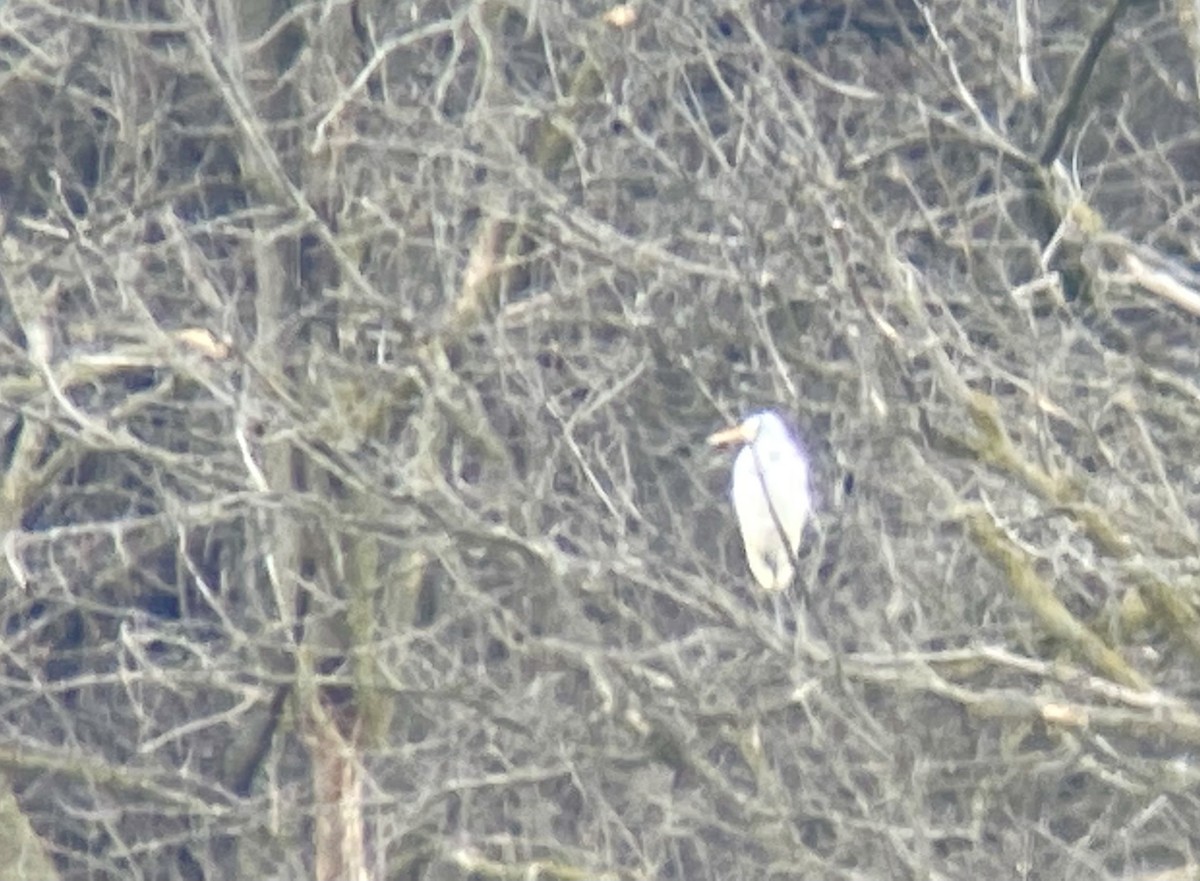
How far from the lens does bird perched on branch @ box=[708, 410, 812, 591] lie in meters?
8.30

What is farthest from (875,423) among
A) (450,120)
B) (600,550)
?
(450,120)

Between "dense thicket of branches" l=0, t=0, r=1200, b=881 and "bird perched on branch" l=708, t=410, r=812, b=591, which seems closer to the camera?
"dense thicket of branches" l=0, t=0, r=1200, b=881

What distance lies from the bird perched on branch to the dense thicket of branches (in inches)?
5.5

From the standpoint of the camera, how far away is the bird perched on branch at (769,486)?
8.30m

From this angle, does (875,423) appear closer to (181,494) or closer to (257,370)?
(257,370)

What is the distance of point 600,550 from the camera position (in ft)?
19.9

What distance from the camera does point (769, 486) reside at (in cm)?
828

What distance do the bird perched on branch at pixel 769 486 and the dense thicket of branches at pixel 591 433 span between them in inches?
5.5

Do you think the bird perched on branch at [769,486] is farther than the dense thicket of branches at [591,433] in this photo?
Yes

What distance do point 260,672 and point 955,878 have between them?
5.96 ft

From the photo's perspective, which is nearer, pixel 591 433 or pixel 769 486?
pixel 769 486

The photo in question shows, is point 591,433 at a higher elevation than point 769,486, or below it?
below

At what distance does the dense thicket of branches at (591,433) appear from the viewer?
5.85 meters

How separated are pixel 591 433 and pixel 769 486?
5.47ft
